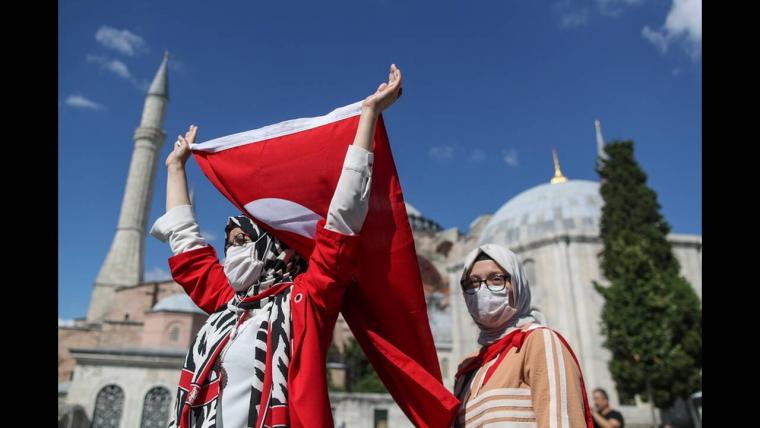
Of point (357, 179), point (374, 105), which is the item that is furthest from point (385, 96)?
point (357, 179)

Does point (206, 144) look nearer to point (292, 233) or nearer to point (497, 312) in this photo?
point (292, 233)

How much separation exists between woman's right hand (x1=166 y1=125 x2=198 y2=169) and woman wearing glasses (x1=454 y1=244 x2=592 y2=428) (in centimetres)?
171

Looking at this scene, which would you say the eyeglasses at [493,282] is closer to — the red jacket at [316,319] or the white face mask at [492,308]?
the white face mask at [492,308]

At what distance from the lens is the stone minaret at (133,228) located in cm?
3591

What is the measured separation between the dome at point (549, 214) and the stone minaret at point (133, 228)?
25.6 m

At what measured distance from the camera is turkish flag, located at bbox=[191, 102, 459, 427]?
2.05 metres

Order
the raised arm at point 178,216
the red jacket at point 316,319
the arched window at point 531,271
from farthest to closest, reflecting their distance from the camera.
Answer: the arched window at point 531,271, the raised arm at point 178,216, the red jacket at point 316,319

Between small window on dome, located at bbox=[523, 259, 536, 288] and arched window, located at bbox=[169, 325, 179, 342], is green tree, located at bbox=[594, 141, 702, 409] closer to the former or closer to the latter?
small window on dome, located at bbox=[523, 259, 536, 288]

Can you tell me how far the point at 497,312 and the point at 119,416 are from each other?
57.9ft

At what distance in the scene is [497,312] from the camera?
2221 millimetres

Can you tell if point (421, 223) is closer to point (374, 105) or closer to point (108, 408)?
point (108, 408)

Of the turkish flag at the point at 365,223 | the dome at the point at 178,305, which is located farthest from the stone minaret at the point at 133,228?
the turkish flag at the point at 365,223

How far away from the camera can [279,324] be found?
194 centimetres

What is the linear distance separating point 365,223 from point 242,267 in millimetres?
572
